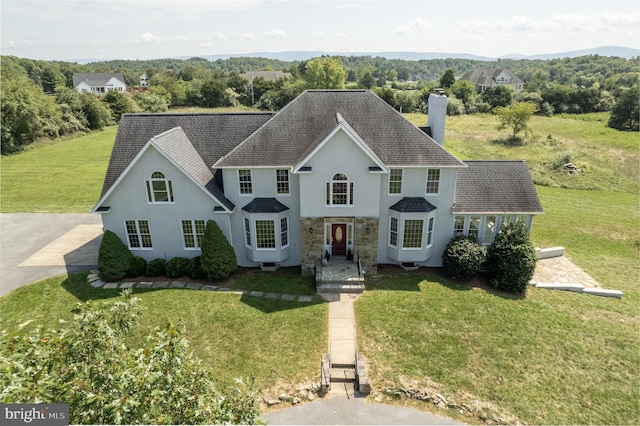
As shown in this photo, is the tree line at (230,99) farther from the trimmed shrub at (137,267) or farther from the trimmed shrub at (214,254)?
the trimmed shrub at (214,254)

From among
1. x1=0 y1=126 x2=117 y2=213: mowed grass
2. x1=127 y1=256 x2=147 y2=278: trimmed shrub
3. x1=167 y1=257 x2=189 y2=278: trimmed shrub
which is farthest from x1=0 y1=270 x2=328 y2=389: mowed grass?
x1=0 y1=126 x2=117 y2=213: mowed grass

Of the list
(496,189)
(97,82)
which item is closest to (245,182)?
(496,189)

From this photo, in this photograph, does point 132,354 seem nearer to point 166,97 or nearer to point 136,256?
point 136,256

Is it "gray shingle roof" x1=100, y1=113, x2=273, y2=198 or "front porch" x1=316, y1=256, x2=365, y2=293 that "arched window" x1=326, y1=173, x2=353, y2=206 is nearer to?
"front porch" x1=316, y1=256, x2=365, y2=293

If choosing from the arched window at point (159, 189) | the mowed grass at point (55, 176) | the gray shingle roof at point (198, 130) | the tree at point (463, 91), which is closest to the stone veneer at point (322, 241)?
the gray shingle roof at point (198, 130)

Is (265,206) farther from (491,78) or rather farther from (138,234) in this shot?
(491,78)

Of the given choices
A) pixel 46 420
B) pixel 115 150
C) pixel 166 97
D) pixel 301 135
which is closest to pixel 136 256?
pixel 115 150
